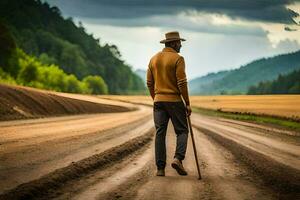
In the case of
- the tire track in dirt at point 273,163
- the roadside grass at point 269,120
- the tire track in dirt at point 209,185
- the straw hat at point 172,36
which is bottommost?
the roadside grass at point 269,120

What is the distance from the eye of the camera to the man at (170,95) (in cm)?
1083

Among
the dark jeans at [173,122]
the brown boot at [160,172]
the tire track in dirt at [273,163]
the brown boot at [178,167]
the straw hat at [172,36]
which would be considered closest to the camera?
the tire track in dirt at [273,163]

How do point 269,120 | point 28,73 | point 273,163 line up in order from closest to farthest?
point 273,163
point 269,120
point 28,73

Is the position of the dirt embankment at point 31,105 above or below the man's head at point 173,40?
below

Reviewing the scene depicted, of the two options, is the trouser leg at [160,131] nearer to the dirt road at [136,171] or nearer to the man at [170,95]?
the man at [170,95]

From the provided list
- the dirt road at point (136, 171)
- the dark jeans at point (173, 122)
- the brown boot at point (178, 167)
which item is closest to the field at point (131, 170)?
the dirt road at point (136, 171)

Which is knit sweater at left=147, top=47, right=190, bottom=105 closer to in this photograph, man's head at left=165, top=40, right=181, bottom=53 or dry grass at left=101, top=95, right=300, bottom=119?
man's head at left=165, top=40, right=181, bottom=53

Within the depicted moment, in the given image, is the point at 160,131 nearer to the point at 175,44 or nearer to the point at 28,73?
the point at 175,44

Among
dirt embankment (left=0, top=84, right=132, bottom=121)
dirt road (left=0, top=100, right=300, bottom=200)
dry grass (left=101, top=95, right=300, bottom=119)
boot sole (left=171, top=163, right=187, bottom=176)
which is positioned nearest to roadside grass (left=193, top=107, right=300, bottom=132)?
dry grass (left=101, top=95, right=300, bottom=119)

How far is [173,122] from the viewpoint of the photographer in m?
11.0

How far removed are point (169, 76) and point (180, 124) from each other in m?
0.86

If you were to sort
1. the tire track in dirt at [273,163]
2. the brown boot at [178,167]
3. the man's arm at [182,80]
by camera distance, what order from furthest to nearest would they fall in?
the man's arm at [182,80] → the brown boot at [178,167] → the tire track in dirt at [273,163]

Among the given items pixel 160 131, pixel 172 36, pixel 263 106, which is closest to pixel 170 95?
pixel 160 131

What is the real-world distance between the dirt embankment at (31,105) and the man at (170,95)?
1822 cm
